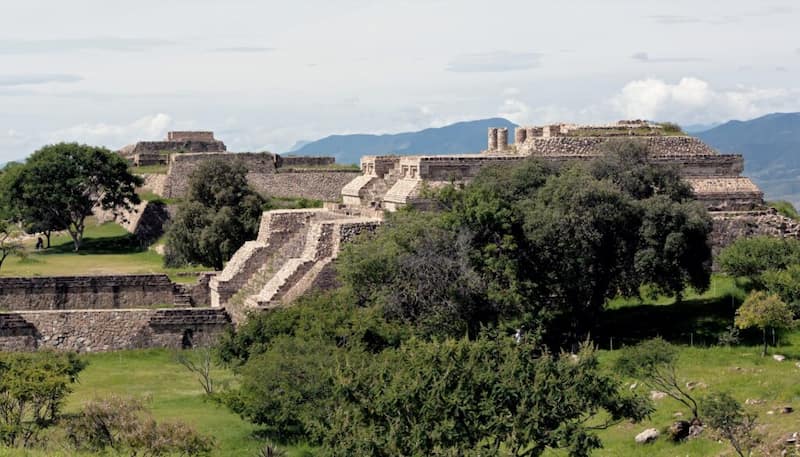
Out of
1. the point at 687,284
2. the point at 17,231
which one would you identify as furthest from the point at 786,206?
the point at 17,231

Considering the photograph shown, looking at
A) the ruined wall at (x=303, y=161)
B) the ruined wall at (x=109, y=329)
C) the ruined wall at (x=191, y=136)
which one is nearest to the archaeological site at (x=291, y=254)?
the ruined wall at (x=109, y=329)

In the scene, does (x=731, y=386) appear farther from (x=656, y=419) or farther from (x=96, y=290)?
(x=96, y=290)

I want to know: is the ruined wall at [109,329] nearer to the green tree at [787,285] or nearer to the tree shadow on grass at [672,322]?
the tree shadow on grass at [672,322]

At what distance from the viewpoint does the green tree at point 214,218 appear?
49531 millimetres

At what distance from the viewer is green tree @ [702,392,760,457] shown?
82.8 feet

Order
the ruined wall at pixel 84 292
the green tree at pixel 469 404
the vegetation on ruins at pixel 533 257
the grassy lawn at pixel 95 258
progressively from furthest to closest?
the grassy lawn at pixel 95 258
the ruined wall at pixel 84 292
the vegetation on ruins at pixel 533 257
the green tree at pixel 469 404

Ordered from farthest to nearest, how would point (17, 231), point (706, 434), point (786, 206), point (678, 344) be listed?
point (17, 231)
point (786, 206)
point (678, 344)
point (706, 434)

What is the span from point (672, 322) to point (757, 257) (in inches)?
109

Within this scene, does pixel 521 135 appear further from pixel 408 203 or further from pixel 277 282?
pixel 277 282

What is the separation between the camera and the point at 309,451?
27.8m

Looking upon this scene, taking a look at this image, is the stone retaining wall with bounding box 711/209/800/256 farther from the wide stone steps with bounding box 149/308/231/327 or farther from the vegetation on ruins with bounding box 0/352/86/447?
the vegetation on ruins with bounding box 0/352/86/447

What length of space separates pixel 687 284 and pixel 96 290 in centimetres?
1725

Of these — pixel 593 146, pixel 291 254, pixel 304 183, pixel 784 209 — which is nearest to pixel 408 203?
pixel 291 254

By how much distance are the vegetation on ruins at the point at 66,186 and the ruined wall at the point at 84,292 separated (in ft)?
66.6
